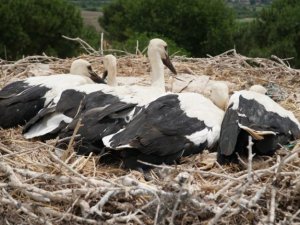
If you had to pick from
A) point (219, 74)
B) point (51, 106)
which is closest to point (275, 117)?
point (51, 106)

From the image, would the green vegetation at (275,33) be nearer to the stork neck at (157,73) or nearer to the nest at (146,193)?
the stork neck at (157,73)

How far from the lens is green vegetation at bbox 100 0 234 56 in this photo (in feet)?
44.7

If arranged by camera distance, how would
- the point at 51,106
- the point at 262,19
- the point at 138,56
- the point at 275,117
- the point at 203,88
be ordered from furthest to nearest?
the point at 262,19
the point at 138,56
the point at 203,88
the point at 51,106
the point at 275,117

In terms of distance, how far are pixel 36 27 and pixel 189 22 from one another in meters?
3.02

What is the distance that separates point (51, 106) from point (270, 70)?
2819mm

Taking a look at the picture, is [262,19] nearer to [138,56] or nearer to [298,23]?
[298,23]

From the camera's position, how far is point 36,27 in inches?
510

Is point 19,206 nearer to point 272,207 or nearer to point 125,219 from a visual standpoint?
point 125,219

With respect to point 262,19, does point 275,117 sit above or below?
above

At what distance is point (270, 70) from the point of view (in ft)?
23.5

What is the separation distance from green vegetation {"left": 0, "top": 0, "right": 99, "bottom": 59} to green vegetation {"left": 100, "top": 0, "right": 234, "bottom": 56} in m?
1.22

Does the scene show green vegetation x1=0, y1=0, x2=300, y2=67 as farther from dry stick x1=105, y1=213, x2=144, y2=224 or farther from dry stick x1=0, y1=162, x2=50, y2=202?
dry stick x1=105, y1=213, x2=144, y2=224

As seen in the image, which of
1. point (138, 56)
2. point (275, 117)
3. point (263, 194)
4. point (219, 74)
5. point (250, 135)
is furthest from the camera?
point (138, 56)

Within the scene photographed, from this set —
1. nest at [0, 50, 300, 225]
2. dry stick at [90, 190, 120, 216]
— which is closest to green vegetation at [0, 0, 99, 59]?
nest at [0, 50, 300, 225]
